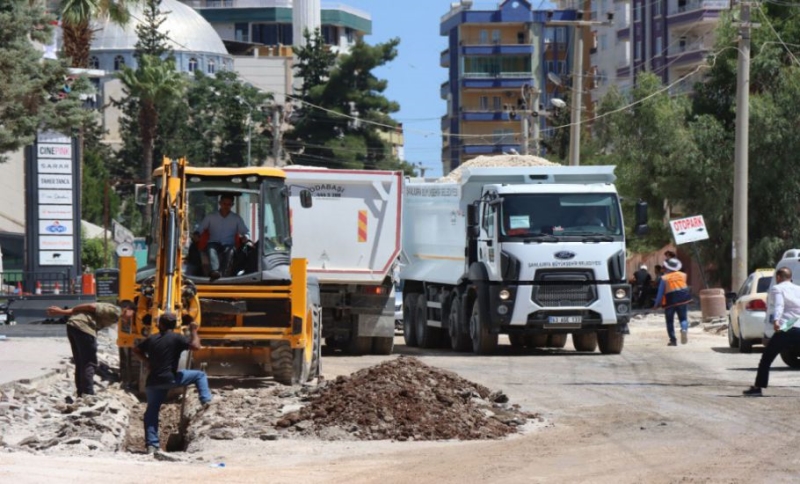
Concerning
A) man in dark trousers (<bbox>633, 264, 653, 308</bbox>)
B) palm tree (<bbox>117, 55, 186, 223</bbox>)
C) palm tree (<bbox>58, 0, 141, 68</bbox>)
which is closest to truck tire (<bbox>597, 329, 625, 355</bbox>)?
palm tree (<bbox>58, 0, 141, 68</bbox>)

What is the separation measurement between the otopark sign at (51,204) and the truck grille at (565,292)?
19707 millimetres

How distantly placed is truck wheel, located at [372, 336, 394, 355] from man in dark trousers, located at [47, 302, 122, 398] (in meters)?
9.40

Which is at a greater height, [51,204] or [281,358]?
[51,204]

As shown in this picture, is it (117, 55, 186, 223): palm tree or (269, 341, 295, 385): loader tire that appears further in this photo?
(117, 55, 186, 223): palm tree

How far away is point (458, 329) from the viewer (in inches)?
1144

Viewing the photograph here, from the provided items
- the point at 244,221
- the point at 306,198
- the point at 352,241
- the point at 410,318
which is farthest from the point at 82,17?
the point at 244,221

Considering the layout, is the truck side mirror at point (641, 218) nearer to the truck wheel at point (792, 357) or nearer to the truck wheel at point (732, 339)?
the truck wheel at point (732, 339)

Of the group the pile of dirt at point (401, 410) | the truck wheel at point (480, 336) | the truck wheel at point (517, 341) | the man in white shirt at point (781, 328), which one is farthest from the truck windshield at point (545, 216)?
the pile of dirt at point (401, 410)

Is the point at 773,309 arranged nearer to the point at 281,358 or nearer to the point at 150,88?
the point at 281,358

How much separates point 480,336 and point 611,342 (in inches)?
90.1

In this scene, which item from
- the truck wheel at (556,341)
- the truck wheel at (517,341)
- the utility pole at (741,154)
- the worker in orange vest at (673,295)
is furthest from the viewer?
the utility pole at (741,154)

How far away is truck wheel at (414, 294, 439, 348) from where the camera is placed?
31.2 meters

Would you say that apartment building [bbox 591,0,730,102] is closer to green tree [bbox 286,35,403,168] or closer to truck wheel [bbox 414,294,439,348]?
green tree [bbox 286,35,403,168]

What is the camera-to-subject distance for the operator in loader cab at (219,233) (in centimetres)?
1950
